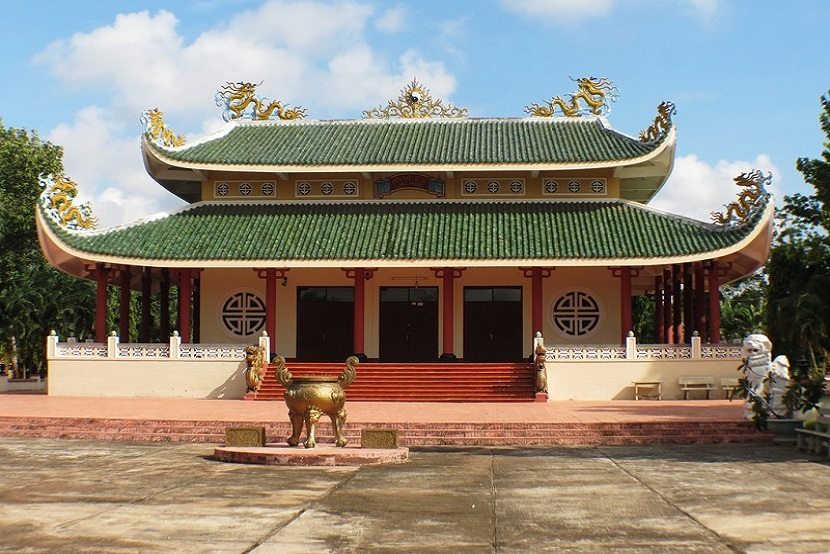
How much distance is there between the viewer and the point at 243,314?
90.7ft

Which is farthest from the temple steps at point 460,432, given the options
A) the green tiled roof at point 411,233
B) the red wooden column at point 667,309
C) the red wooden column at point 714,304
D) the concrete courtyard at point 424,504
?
the red wooden column at point 667,309

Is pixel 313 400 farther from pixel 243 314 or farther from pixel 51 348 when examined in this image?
pixel 243 314

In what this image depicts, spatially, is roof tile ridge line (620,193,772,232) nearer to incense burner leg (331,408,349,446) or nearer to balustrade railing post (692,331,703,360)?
balustrade railing post (692,331,703,360)

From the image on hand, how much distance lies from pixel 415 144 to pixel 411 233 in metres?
3.83

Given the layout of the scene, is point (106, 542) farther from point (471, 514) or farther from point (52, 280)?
point (52, 280)

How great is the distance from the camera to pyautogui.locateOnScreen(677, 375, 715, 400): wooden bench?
23.2 meters

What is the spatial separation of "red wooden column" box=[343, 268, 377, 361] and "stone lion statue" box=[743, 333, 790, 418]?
1077cm

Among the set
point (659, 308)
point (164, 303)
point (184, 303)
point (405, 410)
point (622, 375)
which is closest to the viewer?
point (405, 410)

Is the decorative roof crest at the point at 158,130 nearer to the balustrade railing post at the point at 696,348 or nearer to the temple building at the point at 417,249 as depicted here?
the temple building at the point at 417,249

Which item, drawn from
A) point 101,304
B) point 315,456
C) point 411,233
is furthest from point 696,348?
point 101,304

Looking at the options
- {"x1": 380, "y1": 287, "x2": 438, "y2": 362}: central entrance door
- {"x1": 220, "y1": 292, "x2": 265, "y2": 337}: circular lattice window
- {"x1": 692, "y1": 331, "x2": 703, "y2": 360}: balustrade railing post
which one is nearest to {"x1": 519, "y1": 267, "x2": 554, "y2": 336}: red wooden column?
{"x1": 380, "y1": 287, "x2": 438, "y2": 362}: central entrance door

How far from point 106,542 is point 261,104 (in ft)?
81.0

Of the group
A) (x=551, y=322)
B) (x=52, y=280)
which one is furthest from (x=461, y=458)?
(x=52, y=280)

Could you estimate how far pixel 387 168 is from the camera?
26.5m
